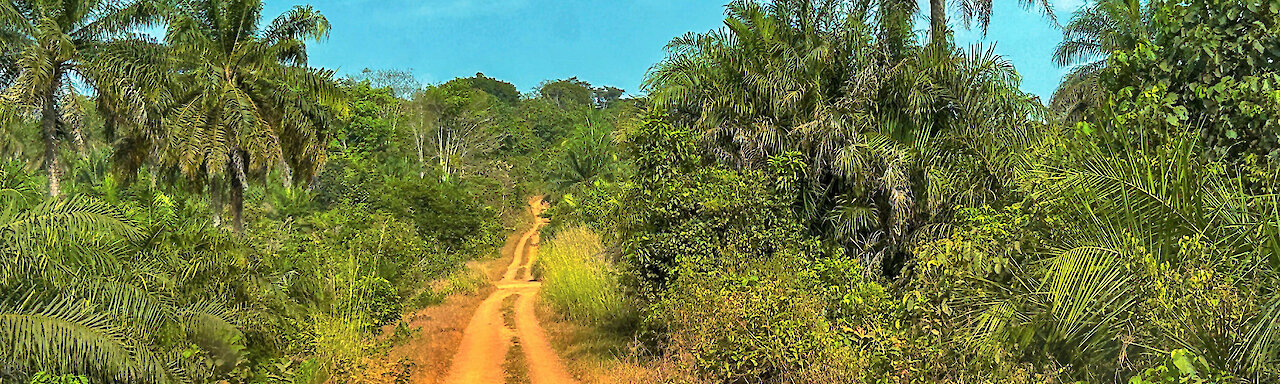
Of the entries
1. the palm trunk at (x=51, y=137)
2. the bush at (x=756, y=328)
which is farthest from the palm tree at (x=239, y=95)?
the bush at (x=756, y=328)

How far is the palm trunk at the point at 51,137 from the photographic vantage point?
1620cm

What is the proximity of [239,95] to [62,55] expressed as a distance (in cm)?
311

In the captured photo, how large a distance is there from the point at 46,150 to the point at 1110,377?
61.9 ft

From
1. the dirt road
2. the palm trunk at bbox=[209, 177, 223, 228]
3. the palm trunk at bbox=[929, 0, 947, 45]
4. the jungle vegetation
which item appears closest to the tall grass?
the jungle vegetation

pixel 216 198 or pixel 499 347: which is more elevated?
pixel 216 198

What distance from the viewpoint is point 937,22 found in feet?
44.5

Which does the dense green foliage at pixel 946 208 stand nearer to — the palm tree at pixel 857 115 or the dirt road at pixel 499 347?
the palm tree at pixel 857 115

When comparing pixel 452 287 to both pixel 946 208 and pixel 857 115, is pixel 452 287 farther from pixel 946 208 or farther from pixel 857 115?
pixel 946 208

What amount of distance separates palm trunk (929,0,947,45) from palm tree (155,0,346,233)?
13.0 metres

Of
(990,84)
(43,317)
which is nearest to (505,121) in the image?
(990,84)

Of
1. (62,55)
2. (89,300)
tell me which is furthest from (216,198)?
(89,300)

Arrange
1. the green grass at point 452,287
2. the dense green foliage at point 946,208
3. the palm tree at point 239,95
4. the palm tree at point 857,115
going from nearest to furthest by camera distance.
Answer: the dense green foliage at point 946,208, the palm tree at point 857,115, the palm tree at point 239,95, the green grass at point 452,287

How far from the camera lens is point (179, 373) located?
7645 millimetres

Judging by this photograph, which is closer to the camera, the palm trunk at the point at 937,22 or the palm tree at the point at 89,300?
the palm tree at the point at 89,300
